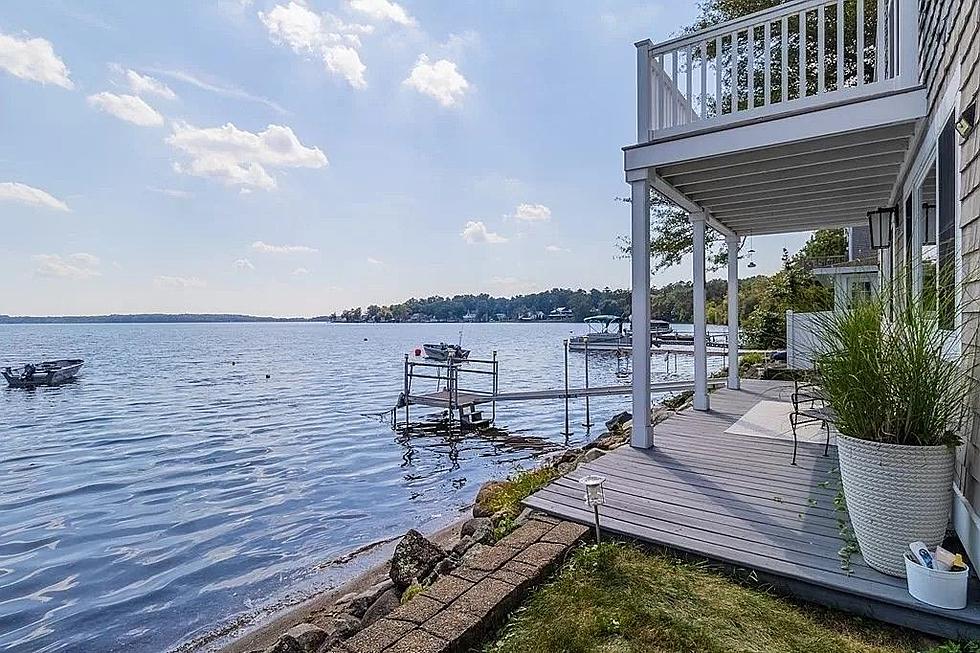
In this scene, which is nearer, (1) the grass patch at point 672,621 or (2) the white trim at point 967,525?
(1) the grass patch at point 672,621

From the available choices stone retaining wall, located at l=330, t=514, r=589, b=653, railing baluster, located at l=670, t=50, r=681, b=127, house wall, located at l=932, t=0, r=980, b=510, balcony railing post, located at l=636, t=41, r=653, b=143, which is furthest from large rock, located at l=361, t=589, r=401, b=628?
railing baluster, located at l=670, t=50, r=681, b=127

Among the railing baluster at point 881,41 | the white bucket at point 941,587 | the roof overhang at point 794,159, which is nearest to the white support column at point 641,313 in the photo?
the roof overhang at point 794,159

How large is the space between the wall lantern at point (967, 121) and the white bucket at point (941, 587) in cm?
204

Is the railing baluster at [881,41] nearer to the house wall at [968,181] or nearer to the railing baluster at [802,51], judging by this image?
the railing baluster at [802,51]

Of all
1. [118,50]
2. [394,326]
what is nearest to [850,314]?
[118,50]

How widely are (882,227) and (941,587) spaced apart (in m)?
5.42

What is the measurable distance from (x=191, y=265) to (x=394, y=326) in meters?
82.8

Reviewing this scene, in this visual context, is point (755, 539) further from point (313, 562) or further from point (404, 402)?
point (404, 402)

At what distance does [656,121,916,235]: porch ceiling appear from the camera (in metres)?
4.57

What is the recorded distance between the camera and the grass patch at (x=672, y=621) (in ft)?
7.79

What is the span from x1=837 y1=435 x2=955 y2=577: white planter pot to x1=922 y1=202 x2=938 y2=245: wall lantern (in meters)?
2.19

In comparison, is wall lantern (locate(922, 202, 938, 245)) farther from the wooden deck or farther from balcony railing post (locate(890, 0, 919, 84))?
the wooden deck

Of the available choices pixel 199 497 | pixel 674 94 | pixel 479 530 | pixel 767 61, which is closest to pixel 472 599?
pixel 479 530

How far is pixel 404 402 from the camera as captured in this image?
16422mm
